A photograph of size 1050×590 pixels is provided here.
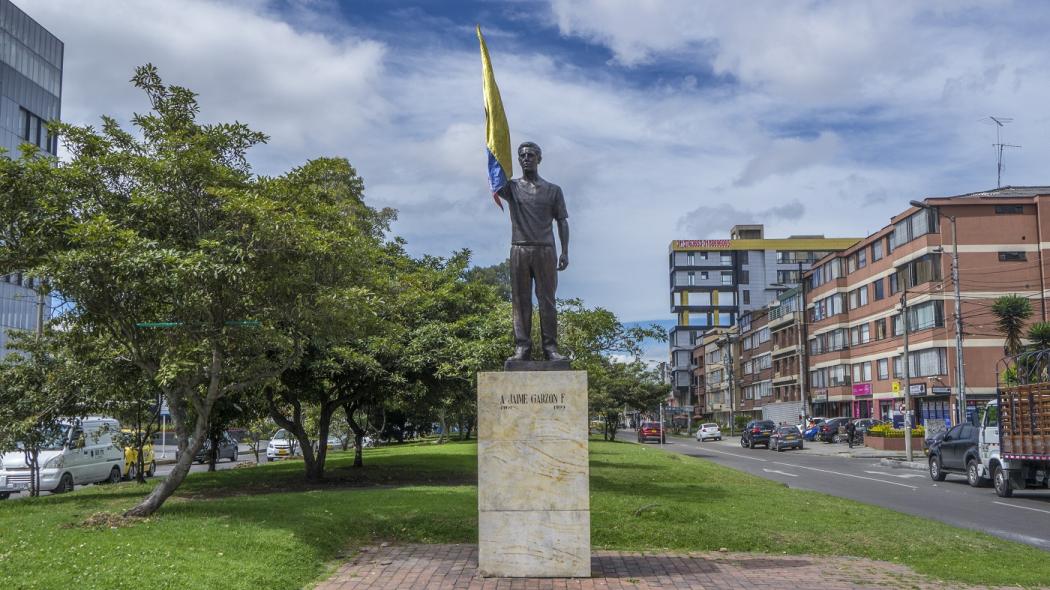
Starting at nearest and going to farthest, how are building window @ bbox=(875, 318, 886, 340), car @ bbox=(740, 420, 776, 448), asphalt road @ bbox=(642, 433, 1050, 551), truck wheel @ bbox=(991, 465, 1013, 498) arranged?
asphalt road @ bbox=(642, 433, 1050, 551), truck wheel @ bbox=(991, 465, 1013, 498), car @ bbox=(740, 420, 776, 448), building window @ bbox=(875, 318, 886, 340)

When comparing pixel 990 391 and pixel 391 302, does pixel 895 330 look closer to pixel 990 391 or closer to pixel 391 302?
pixel 990 391

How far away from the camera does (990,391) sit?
47812 millimetres

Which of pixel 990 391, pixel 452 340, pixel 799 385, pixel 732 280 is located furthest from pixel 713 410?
pixel 452 340

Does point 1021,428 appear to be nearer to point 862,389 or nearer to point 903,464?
point 903,464

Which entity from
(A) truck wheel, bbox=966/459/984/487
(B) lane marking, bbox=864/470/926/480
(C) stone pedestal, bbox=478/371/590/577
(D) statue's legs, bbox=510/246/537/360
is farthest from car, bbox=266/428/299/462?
(C) stone pedestal, bbox=478/371/590/577

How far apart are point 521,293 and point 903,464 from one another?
2774 cm

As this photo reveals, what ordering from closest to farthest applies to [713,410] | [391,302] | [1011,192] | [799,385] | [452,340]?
[391,302] < [452,340] < [1011,192] < [799,385] < [713,410]

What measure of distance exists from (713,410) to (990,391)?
59.8 m

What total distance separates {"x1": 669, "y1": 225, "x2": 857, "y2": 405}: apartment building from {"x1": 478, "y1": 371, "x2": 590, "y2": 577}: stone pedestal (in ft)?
342

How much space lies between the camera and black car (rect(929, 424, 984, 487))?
22.8 metres

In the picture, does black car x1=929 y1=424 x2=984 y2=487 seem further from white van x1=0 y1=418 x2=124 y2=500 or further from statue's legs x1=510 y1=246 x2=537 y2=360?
white van x1=0 y1=418 x2=124 y2=500

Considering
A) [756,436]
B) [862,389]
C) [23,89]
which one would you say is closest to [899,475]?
[756,436]

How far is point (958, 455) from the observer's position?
2397cm

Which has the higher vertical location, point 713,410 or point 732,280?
point 732,280
